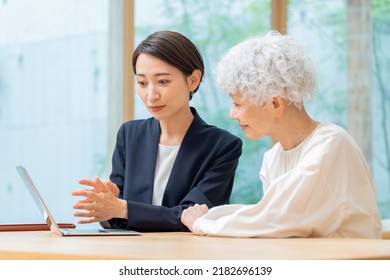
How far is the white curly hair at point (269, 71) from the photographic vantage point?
203cm

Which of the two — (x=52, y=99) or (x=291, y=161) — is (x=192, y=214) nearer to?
(x=291, y=161)

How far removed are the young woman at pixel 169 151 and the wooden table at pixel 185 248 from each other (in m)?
0.43

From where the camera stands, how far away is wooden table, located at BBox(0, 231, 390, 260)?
143 cm

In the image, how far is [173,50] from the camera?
2.44m

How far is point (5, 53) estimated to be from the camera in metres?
4.18

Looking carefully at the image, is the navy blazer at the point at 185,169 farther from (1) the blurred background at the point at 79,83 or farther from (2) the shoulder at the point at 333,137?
(1) the blurred background at the point at 79,83

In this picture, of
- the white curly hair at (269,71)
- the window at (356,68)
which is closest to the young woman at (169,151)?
the white curly hair at (269,71)

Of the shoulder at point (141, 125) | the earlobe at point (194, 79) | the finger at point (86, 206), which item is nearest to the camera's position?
the finger at point (86, 206)

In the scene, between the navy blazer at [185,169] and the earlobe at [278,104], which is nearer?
the earlobe at [278,104]

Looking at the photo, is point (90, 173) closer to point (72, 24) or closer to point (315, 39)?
point (72, 24)
